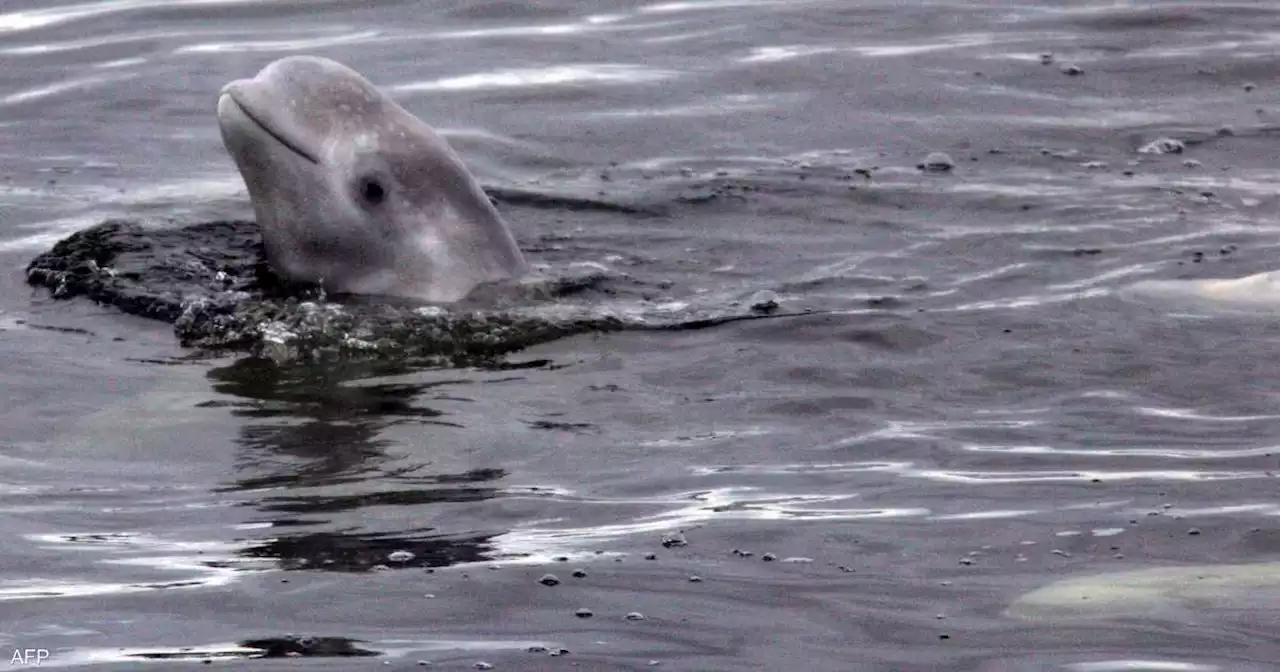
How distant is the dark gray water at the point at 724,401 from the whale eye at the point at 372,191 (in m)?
0.96

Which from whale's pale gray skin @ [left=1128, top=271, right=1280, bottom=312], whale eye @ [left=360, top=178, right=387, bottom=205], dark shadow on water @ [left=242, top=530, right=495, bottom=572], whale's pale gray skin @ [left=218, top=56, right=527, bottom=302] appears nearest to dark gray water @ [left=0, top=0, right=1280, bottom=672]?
dark shadow on water @ [left=242, top=530, right=495, bottom=572]

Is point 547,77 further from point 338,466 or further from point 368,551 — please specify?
point 368,551

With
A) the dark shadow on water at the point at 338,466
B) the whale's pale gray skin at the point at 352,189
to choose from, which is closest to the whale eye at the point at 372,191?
the whale's pale gray skin at the point at 352,189

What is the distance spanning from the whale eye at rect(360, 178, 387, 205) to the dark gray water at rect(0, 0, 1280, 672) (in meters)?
0.96

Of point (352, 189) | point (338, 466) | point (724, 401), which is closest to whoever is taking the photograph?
point (338, 466)

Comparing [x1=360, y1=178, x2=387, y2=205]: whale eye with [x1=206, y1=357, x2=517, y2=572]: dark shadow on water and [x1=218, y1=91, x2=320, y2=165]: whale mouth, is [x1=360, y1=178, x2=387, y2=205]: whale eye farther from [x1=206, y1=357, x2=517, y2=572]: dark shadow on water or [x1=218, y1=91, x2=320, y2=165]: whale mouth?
[x1=206, y1=357, x2=517, y2=572]: dark shadow on water

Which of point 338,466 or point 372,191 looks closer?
point 338,466

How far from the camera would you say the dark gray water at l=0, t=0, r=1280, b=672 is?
20.4 ft

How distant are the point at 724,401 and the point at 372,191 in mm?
2071

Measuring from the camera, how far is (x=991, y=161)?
12.4 m

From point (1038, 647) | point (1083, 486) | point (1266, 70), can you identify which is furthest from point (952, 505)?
point (1266, 70)

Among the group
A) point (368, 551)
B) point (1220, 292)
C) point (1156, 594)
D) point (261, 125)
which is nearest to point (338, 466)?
point (368, 551)

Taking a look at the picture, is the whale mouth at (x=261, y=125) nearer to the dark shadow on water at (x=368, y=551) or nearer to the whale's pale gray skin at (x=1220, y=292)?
the dark shadow on water at (x=368, y=551)

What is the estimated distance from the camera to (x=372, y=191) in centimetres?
959
